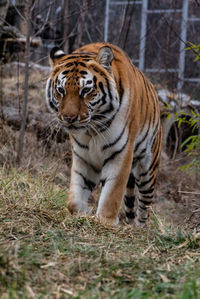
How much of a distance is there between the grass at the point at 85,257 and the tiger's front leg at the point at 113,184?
44cm

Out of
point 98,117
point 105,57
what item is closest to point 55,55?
point 105,57

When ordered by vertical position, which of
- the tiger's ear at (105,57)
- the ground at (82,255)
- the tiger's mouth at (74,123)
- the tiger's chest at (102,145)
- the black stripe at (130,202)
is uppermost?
the tiger's ear at (105,57)

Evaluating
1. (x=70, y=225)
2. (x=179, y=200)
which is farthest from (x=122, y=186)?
(x=179, y=200)

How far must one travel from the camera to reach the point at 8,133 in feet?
21.4

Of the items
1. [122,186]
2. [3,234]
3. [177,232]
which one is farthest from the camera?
[122,186]

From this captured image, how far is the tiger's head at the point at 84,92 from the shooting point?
154 inches

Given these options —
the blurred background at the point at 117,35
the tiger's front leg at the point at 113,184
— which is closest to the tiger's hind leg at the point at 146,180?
the tiger's front leg at the point at 113,184

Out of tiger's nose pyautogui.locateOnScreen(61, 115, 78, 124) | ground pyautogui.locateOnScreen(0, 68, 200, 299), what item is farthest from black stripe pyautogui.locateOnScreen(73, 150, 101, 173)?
tiger's nose pyautogui.locateOnScreen(61, 115, 78, 124)

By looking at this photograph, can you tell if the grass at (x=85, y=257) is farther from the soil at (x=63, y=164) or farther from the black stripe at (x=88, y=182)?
the soil at (x=63, y=164)

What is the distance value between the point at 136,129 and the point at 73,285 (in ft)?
7.82

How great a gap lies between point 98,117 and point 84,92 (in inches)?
10.4

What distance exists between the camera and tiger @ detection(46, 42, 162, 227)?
13.1 feet

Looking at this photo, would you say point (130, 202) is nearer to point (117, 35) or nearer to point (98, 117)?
point (98, 117)

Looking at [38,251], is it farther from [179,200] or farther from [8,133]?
[179,200]
